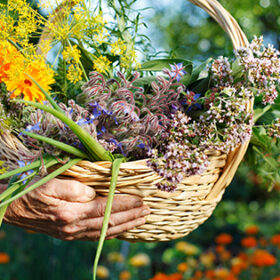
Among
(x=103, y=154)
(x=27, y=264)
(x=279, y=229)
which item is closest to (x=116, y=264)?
(x=27, y=264)

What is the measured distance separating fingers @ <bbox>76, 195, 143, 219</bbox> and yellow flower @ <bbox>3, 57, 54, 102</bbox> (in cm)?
22

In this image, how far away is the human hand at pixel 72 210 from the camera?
2.15ft

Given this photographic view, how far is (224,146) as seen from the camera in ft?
2.14

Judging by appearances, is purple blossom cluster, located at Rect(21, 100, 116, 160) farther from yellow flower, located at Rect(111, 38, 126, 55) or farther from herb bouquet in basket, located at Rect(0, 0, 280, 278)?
yellow flower, located at Rect(111, 38, 126, 55)

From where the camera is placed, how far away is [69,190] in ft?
2.11

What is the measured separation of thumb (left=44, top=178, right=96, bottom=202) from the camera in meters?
0.64

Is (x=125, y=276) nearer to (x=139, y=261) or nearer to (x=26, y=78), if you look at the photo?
(x=139, y=261)

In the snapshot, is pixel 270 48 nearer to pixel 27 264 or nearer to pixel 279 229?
pixel 27 264

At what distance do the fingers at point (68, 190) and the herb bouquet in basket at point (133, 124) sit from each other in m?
0.01

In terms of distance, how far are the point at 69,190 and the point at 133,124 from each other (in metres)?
0.17

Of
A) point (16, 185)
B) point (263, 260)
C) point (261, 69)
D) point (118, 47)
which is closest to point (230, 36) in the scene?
point (261, 69)

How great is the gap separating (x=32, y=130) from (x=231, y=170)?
Answer: 0.43 meters

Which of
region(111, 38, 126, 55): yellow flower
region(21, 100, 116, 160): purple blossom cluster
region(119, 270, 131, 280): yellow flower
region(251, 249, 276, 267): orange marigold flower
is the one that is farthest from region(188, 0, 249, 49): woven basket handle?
region(119, 270, 131, 280): yellow flower

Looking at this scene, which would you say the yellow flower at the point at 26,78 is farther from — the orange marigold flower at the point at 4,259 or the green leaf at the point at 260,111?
the orange marigold flower at the point at 4,259
